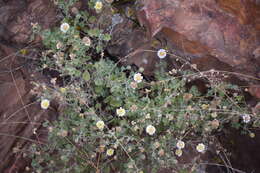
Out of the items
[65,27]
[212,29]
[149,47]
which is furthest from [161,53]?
[65,27]

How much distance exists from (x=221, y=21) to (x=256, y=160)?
1.65 meters

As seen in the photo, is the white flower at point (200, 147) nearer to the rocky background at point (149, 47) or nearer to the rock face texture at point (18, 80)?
the rocky background at point (149, 47)

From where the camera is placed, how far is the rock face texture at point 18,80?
313cm

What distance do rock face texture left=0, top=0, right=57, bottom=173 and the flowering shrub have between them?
9.8 inches

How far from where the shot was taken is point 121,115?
9.50 feet

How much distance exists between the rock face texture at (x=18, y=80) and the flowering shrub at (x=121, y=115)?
0.81ft

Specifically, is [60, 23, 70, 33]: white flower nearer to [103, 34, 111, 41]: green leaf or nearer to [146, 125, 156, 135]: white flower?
[103, 34, 111, 41]: green leaf

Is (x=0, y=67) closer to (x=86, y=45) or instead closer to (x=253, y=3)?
(x=86, y=45)

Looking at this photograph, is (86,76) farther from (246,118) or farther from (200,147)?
(246,118)

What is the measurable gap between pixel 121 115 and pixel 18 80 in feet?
4.38

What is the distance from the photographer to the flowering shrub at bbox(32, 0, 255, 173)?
2.86 m

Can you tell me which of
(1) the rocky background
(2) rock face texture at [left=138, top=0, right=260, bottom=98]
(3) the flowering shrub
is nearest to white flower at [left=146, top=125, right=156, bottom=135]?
(3) the flowering shrub

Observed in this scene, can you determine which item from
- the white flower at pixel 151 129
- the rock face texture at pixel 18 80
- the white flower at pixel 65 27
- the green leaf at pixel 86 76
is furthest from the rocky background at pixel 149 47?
the white flower at pixel 151 129

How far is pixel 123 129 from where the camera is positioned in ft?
9.49
